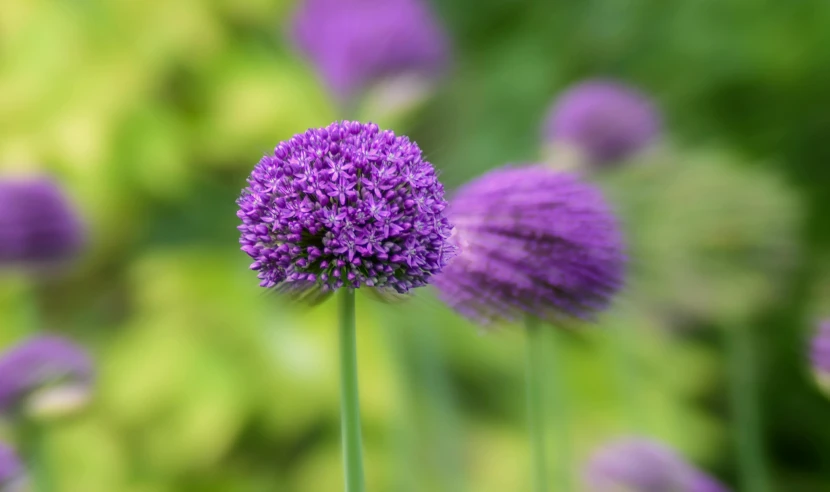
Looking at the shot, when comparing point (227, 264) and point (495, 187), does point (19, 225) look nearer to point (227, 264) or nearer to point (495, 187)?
point (495, 187)

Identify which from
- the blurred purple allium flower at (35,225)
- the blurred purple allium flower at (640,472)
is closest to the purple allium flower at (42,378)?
the blurred purple allium flower at (35,225)

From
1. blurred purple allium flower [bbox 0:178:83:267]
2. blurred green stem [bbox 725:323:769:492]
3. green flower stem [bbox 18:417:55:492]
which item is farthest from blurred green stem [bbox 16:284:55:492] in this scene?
blurred green stem [bbox 725:323:769:492]

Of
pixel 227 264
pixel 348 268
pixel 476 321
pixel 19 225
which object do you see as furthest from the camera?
pixel 227 264

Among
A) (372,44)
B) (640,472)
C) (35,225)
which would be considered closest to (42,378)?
(35,225)

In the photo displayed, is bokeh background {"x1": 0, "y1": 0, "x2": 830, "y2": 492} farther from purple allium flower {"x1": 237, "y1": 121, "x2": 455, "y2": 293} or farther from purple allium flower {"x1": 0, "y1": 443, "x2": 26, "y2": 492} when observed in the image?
purple allium flower {"x1": 237, "y1": 121, "x2": 455, "y2": 293}

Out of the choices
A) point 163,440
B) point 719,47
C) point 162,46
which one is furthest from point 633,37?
point 163,440

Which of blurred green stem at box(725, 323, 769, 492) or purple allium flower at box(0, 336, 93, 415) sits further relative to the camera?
blurred green stem at box(725, 323, 769, 492)
